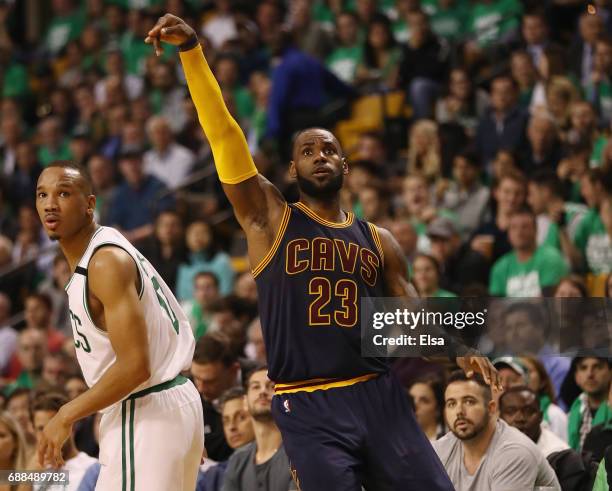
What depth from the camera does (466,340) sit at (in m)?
5.48

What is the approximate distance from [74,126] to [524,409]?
1068 centimetres

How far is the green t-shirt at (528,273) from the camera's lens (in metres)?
9.38

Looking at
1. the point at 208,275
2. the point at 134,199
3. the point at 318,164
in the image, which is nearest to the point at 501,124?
the point at 208,275

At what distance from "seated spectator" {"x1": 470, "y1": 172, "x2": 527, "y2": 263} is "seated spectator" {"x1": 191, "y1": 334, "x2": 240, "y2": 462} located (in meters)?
3.03

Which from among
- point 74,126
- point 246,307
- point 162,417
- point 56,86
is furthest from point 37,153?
point 162,417

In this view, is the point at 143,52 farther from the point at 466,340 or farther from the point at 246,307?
the point at 466,340

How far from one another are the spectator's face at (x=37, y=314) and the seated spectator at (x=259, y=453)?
5.02 m

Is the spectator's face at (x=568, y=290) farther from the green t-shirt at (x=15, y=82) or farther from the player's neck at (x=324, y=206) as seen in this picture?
the green t-shirt at (x=15, y=82)

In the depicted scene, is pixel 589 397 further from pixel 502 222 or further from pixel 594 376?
pixel 502 222

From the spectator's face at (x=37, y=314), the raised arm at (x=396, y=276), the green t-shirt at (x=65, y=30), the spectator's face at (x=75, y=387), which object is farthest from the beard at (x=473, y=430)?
the green t-shirt at (x=65, y=30)

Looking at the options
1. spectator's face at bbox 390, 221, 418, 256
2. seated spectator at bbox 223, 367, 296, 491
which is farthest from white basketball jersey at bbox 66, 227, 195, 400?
spectator's face at bbox 390, 221, 418, 256

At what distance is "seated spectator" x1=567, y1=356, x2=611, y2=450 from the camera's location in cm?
705

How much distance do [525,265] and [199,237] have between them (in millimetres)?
3392

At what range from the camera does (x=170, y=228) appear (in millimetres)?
11672
